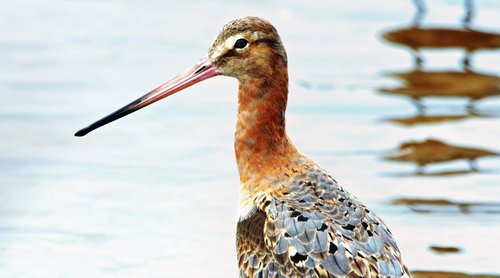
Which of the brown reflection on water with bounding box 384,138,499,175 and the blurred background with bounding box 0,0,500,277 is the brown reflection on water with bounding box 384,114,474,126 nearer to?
the blurred background with bounding box 0,0,500,277

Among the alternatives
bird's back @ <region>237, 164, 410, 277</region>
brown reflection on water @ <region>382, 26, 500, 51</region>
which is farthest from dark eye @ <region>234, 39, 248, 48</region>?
brown reflection on water @ <region>382, 26, 500, 51</region>

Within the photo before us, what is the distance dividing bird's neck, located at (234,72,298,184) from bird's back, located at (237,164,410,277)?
0.32 meters

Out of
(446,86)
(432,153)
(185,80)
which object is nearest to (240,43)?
(185,80)

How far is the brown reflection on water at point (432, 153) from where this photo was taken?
11.4 metres

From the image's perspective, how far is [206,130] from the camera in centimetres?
1197

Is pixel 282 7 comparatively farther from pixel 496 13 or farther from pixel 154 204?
pixel 154 204

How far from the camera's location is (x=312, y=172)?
307 inches

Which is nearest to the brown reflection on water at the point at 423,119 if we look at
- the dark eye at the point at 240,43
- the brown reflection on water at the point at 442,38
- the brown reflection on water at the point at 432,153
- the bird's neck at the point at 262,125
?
the brown reflection on water at the point at 432,153

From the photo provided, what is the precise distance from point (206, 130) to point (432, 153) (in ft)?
6.33

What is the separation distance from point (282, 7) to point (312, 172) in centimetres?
779

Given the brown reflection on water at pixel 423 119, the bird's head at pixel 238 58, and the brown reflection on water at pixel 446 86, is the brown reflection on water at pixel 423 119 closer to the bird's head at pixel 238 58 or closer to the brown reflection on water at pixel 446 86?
the brown reflection on water at pixel 446 86

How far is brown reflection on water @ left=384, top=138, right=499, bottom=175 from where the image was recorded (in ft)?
37.6

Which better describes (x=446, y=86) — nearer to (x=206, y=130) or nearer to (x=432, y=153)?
(x=432, y=153)

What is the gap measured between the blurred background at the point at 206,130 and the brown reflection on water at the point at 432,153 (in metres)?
0.02
